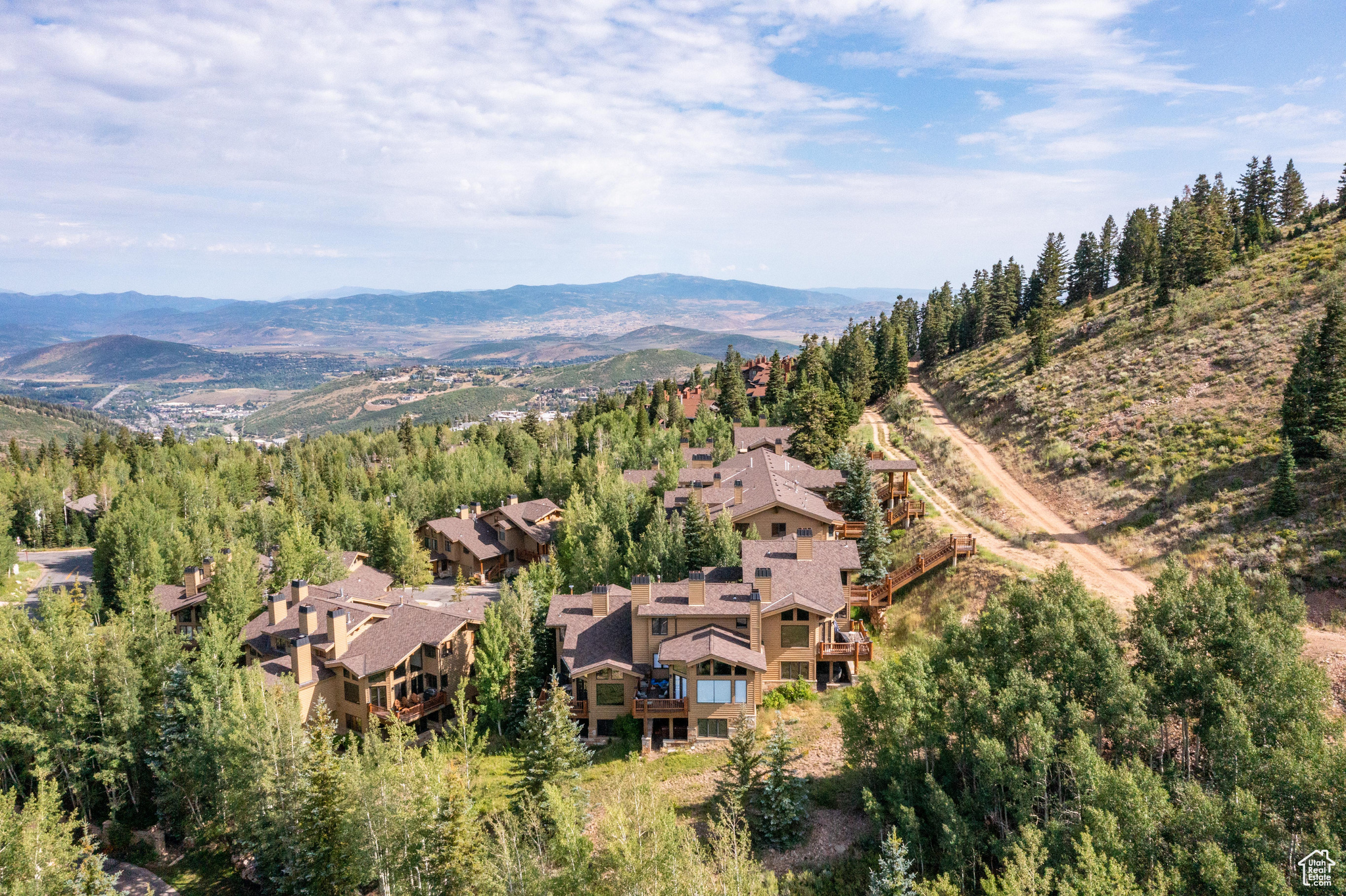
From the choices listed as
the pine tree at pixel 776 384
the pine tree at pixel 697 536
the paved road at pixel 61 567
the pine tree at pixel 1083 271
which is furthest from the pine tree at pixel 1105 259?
the paved road at pixel 61 567

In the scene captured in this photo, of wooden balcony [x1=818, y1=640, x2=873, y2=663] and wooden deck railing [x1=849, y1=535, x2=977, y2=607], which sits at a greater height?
wooden deck railing [x1=849, y1=535, x2=977, y2=607]

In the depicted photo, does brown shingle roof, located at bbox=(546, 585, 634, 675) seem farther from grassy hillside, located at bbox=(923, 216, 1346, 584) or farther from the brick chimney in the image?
grassy hillside, located at bbox=(923, 216, 1346, 584)

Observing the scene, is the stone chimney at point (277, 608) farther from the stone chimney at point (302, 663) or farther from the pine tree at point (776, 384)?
the pine tree at point (776, 384)

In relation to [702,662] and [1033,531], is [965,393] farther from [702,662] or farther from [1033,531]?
[702,662]

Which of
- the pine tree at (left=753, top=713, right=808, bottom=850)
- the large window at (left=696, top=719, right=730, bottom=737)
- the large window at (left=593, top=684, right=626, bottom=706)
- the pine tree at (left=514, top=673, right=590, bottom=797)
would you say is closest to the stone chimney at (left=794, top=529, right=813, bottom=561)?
the large window at (left=696, top=719, right=730, bottom=737)

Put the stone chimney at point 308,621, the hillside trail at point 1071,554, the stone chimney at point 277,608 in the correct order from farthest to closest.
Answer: the stone chimney at point 277,608 → the stone chimney at point 308,621 → the hillside trail at point 1071,554

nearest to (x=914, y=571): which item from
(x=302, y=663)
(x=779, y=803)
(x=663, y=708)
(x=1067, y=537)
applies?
(x=1067, y=537)

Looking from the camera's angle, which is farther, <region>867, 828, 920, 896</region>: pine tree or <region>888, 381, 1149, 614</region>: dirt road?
<region>888, 381, 1149, 614</region>: dirt road
